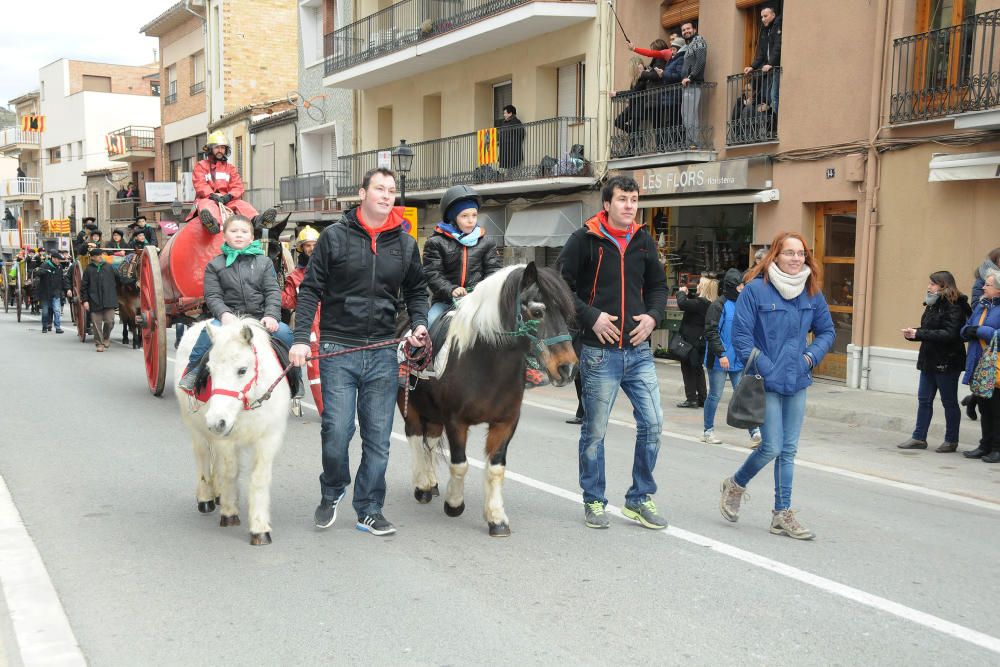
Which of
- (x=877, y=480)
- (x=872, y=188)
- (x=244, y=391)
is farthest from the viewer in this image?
(x=872, y=188)

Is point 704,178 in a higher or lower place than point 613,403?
higher

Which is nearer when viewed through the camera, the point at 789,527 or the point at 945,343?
the point at 789,527

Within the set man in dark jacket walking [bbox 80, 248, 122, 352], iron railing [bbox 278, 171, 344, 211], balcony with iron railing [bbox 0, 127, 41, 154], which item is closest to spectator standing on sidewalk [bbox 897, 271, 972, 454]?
man in dark jacket walking [bbox 80, 248, 122, 352]

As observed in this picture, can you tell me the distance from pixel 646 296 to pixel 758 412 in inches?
37.8

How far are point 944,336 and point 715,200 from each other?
7.17 meters

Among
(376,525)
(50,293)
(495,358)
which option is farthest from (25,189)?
(495,358)

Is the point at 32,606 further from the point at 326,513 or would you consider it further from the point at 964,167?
the point at 964,167

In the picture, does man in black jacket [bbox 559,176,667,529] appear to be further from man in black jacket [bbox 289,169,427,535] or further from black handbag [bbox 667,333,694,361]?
black handbag [bbox 667,333,694,361]

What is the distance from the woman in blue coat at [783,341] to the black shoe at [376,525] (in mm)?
2230

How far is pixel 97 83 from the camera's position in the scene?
59.3 m

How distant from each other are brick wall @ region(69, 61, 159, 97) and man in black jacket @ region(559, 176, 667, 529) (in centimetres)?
6038

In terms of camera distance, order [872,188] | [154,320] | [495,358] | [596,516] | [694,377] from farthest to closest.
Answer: [872,188] < [694,377] < [154,320] < [596,516] < [495,358]

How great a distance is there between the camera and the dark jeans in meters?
11.3

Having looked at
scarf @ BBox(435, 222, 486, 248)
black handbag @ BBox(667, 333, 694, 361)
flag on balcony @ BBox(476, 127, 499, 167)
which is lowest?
black handbag @ BBox(667, 333, 694, 361)
